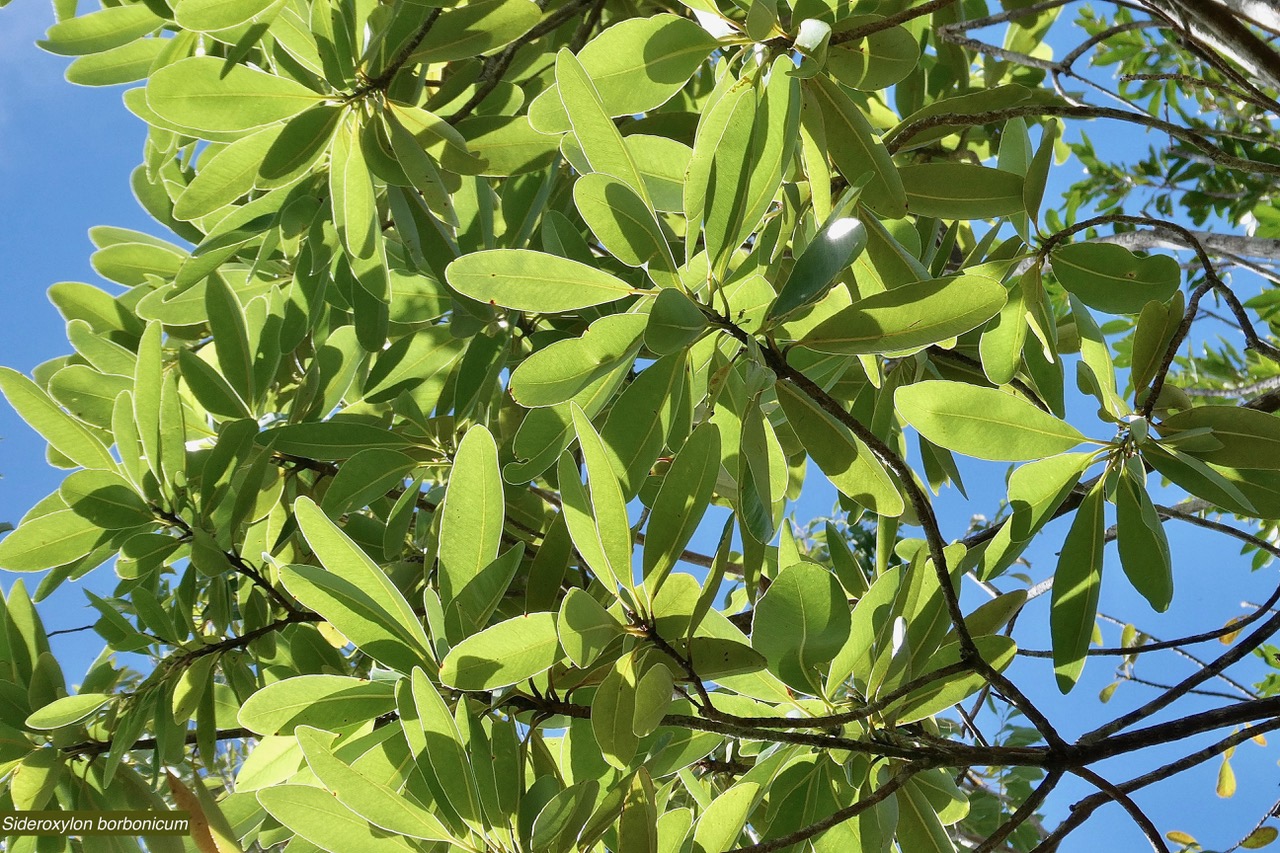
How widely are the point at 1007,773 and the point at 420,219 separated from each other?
2.22 metres

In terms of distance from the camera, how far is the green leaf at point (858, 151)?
112cm

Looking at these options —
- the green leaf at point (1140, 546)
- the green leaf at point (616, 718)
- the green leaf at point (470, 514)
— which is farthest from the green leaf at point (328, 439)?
the green leaf at point (1140, 546)

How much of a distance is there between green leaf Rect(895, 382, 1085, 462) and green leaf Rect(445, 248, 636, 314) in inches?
14.9

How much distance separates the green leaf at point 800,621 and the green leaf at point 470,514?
1.08 feet

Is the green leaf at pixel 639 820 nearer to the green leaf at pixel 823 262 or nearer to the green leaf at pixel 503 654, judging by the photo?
the green leaf at pixel 503 654

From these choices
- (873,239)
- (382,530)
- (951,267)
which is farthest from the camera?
(951,267)

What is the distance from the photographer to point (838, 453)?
1.05 m

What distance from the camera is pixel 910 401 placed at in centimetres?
107

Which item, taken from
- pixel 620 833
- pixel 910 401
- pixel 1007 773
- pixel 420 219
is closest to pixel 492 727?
pixel 620 833

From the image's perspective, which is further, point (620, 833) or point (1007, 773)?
point (1007, 773)

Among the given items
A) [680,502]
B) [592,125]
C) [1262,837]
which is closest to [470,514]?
[680,502]

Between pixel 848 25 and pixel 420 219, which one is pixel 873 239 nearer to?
pixel 848 25

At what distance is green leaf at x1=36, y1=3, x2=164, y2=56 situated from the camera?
5.03 ft

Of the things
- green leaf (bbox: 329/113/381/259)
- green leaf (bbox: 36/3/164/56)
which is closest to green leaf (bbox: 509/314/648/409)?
green leaf (bbox: 329/113/381/259)
